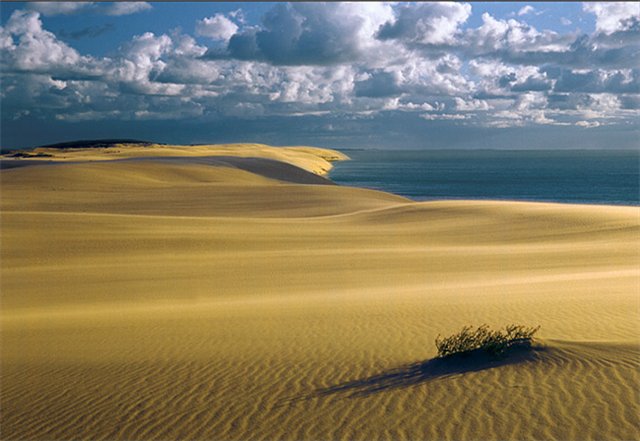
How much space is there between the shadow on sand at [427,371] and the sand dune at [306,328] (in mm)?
36

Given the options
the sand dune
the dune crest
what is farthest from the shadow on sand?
the dune crest

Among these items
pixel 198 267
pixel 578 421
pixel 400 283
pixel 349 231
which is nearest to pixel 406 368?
pixel 578 421

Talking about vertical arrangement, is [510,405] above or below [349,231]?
above

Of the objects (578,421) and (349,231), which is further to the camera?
(349,231)

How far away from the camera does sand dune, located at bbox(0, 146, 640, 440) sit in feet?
22.4

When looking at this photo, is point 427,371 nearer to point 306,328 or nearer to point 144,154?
point 306,328

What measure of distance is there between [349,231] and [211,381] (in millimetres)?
19282

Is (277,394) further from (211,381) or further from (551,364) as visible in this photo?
(551,364)

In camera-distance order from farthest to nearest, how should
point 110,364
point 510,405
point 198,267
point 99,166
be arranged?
point 99,166 → point 198,267 → point 110,364 → point 510,405

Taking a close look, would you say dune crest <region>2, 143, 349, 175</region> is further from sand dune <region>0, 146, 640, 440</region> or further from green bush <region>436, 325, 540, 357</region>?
green bush <region>436, 325, 540, 357</region>

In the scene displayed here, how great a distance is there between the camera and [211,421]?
22.8ft

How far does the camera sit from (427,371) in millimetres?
7941

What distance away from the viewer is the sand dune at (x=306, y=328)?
6.82 metres

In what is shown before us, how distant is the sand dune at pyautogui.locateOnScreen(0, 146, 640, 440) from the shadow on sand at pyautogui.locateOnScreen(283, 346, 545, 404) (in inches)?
1.4
